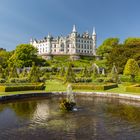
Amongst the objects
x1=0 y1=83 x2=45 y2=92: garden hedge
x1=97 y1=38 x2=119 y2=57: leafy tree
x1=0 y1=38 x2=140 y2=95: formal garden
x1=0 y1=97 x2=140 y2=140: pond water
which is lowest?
x1=0 y1=97 x2=140 y2=140: pond water

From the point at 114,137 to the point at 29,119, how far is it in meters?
5.39

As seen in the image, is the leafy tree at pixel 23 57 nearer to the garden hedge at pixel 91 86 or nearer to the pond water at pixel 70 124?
the garden hedge at pixel 91 86

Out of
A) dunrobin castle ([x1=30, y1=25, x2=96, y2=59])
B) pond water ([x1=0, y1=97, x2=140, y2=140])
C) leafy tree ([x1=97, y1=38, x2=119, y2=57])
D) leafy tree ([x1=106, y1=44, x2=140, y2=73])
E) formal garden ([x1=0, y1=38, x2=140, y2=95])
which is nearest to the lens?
pond water ([x1=0, y1=97, x2=140, y2=140])

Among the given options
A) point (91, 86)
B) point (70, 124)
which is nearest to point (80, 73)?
point (91, 86)

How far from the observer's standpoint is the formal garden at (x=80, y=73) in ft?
92.4

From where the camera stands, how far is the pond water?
10523mm

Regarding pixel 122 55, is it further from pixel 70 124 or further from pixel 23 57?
pixel 70 124

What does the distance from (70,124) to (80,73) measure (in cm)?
4173

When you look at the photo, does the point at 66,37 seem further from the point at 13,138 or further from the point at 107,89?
the point at 13,138

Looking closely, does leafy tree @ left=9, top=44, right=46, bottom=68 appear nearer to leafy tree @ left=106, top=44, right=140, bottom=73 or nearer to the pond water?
leafy tree @ left=106, top=44, right=140, bottom=73

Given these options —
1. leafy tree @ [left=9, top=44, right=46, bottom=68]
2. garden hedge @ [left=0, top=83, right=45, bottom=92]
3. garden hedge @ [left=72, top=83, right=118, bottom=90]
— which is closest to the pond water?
garden hedge @ [left=0, top=83, right=45, bottom=92]

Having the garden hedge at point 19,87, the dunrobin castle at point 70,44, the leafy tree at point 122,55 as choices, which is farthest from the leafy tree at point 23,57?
the garden hedge at point 19,87

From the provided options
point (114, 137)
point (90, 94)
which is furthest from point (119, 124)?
point (90, 94)

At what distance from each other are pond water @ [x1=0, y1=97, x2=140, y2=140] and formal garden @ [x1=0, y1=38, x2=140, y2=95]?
994 centimetres
